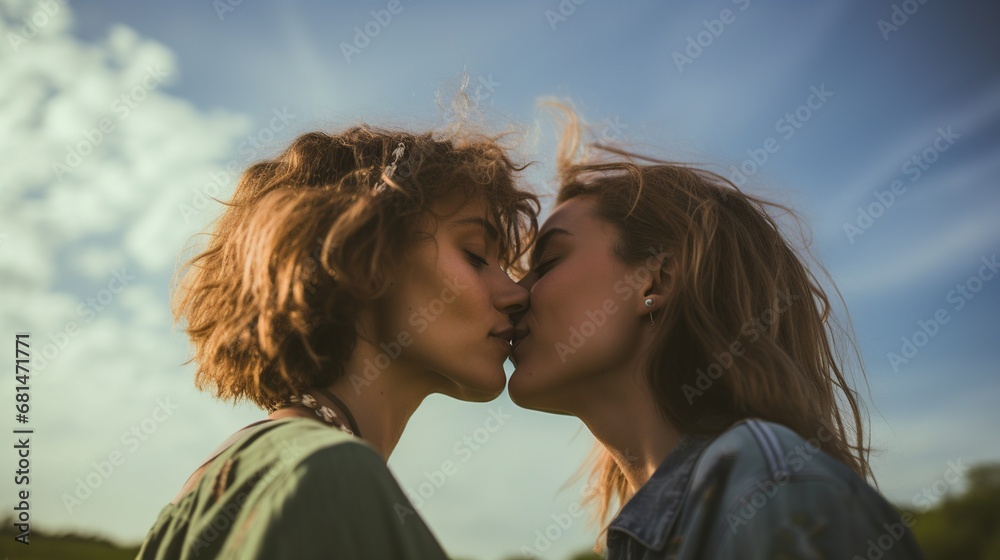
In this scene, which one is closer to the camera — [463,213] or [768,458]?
[768,458]

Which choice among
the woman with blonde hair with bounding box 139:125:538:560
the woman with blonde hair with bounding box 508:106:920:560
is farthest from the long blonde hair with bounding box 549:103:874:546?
the woman with blonde hair with bounding box 139:125:538:560

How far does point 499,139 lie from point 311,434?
7.87 ft

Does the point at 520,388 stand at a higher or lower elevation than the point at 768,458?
lower

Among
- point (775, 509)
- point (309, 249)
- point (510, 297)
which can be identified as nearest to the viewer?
point (775, 509)

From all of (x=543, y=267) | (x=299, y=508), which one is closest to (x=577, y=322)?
(x=543, y=267)

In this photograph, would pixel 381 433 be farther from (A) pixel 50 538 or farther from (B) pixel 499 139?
(A) pixel 50 538

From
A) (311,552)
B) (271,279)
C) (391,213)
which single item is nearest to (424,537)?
(311,552)

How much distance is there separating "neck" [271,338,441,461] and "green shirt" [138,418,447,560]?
0.90m

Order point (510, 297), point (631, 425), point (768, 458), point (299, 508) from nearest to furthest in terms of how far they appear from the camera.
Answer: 1. point (299, 508)
2. point (768, 458)
3. point (631, 425)
4. point (510, 297)

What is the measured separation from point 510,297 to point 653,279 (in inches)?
27.7

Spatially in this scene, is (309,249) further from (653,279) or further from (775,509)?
(775,509)

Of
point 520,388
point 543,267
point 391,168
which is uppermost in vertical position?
point 391,168

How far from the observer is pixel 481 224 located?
12.2 feet

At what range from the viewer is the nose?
12.0 feet
